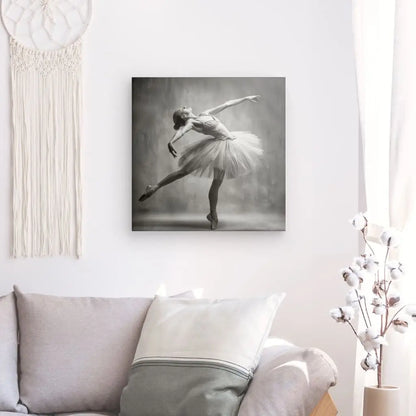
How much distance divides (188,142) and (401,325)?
147cm

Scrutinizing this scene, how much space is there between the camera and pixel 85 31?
3893 mm

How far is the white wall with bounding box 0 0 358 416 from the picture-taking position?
3.88 m

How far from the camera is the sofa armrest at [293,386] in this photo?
2684 mm

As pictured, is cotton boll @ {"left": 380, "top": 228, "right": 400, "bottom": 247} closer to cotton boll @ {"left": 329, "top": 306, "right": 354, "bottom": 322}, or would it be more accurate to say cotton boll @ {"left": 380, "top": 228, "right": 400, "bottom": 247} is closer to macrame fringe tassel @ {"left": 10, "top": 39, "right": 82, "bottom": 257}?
cotton boll @ {"left": 329, "top": 306, "right": 354, "bottom": 322}

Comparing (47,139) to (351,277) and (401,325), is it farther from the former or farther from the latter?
(401,325)

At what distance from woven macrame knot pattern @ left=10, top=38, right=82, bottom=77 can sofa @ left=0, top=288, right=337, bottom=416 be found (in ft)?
3.72

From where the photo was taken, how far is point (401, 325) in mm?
2852

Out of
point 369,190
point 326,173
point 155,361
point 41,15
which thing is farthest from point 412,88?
point 41,15

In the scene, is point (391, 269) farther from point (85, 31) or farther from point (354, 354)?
point (85, 31)

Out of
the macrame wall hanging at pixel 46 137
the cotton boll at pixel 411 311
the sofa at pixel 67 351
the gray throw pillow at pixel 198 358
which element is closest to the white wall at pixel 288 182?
the macrame wall hanging at pixel 46 137

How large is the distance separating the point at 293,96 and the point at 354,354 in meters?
1.28

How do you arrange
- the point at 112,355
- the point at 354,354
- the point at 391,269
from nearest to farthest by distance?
the point at 391,269, the point at 112,355, the point at 354,354

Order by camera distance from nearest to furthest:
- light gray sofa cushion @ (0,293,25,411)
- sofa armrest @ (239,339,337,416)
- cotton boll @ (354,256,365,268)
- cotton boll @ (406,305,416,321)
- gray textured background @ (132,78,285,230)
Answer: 1. sofa armrest @ (239,339,337,416)
2. cotton boll @ (406,305,416,321)
3. cotton boll @ (354,256,365,268)
4. light gray sofa cushion @ (0,293,25,411)
5. gray textured background @ (132,78,285,230)

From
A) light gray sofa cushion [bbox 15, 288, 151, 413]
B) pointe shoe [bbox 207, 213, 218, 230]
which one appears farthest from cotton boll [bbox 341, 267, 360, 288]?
pointe shoe [bbox 207, 213, 218, 230]
